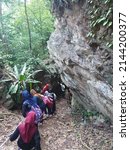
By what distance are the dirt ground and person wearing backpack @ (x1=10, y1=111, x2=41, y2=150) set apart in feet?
3.44

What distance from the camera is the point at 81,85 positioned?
8688 millimetres

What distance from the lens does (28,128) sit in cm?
577

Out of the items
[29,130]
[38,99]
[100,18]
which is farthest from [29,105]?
[100,18]

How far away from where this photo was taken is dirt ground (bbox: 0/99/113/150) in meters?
7.41

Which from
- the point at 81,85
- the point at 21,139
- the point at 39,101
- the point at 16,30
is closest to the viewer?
the point at 21,139

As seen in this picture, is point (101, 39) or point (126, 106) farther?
point (101, 39)

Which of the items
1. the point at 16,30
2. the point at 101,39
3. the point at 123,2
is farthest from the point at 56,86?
the point at 123,2

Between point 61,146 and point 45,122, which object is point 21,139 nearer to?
point 61,146

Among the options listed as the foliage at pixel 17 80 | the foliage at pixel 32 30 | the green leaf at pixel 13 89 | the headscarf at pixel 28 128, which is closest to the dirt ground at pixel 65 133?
the green leaf at pixel 13 89

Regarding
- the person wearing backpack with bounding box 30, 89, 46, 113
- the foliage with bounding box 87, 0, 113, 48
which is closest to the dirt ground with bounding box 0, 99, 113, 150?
the person wearing backpack with bounding box 30, 89, 46, 113

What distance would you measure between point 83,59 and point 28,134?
2687 millimetres

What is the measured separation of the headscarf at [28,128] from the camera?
568 centimetres

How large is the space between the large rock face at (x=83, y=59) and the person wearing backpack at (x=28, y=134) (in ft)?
6.80

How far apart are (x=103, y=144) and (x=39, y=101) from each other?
2.25 m
